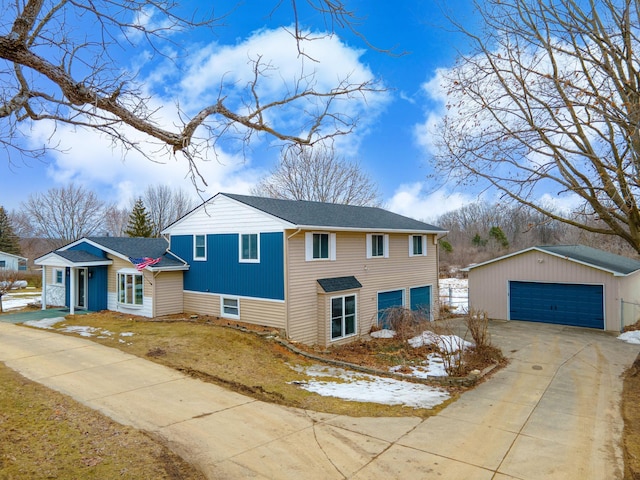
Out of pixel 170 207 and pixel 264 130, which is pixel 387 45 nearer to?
pixel 264 130

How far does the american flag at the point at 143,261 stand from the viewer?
1678 cm

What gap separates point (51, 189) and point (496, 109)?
48.6 meters

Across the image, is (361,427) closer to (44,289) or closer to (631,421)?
(631,421)

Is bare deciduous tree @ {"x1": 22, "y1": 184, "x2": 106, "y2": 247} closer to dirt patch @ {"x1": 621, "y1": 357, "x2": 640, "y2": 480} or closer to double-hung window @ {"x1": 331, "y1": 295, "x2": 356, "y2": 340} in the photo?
double-hung window @ {"x1": 331, "y1": 295, "x2": 356, "y2": 340}

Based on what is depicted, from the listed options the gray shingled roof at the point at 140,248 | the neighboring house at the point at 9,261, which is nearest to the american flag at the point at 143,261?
the gray shingled roof at the point at 140,248

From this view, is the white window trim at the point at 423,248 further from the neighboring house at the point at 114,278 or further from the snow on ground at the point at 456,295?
the neighboring house at the point at 114,278

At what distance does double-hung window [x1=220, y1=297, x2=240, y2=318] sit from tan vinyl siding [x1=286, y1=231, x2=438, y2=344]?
2801 millimetres

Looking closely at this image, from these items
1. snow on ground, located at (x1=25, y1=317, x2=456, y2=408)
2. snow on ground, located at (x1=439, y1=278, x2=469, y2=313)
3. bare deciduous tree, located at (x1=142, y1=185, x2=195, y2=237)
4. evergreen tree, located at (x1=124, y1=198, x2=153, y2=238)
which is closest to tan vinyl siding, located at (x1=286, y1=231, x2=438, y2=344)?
snow on ground, located at (x1=439, y1=278, x2=469, y2=313)

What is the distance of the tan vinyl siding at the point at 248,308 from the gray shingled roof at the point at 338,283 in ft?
6.11

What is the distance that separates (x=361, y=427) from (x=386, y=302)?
1197 cm

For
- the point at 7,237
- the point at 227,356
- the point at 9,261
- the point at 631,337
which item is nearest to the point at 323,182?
the point at 631,337

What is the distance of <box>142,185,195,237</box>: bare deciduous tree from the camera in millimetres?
46625

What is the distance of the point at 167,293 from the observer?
1780cm

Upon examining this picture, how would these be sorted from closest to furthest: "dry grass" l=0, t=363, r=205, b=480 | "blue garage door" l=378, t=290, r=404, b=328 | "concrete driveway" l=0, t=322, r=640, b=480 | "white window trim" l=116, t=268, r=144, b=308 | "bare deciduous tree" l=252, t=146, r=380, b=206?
"dry grass" l=0, t=363, r=205, b=480
"concrete driveway" l=0, t=322, r=640, b=480
"white window trim" l=116, t=268, r=144, b=308
"blue garage door" l=378, t=290, r=404, b=328
"bare deciduous tree" l=252, t=146, r=380, b=206
